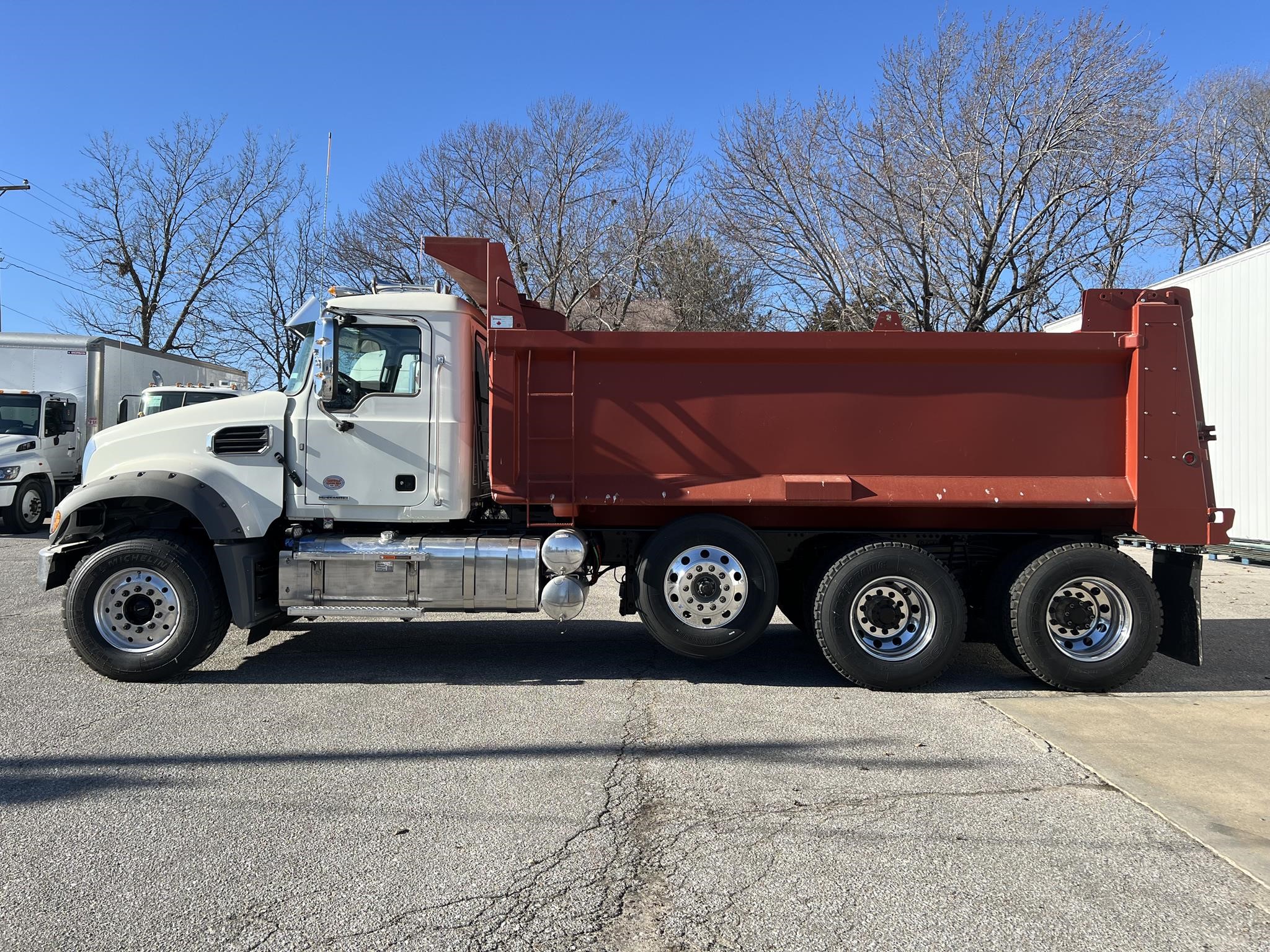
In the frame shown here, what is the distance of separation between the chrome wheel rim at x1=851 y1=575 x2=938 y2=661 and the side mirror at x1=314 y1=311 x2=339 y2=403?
4.05 meters

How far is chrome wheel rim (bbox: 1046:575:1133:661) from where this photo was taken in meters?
6.23

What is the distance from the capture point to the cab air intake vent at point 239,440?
6.47 meters

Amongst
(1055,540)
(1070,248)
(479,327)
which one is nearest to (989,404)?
(1055,540)

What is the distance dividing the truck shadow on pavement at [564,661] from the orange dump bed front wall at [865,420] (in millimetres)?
1332

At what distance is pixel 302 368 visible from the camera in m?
6.65

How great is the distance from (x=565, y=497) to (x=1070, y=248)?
1876 centimetres

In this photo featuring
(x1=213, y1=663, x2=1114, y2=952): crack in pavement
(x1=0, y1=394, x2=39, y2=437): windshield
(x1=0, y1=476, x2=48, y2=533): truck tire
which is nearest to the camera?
(x1=213, y1=663, x2=1114, y2=952): crack in pavement

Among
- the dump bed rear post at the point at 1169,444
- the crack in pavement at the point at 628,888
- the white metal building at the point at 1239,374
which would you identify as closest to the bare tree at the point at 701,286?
the white metal building at the point at 1239,374

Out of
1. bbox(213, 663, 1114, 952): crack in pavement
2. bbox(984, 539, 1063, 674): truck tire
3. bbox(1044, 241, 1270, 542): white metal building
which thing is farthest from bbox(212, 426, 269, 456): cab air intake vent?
bbox(1044, 241, 1270, 542): white metal building

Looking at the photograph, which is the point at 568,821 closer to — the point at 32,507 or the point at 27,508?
the point at 27,508

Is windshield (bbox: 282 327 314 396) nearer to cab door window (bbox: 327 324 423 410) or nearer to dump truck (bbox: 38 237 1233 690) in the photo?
dump truck (bbox: 38 237 1233 690)

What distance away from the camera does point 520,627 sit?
832 centimetres

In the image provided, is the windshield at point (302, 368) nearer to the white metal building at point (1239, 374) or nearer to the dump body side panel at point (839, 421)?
the dump body side panel at point (839, 421)

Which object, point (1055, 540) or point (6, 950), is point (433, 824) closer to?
point (6, 950)
